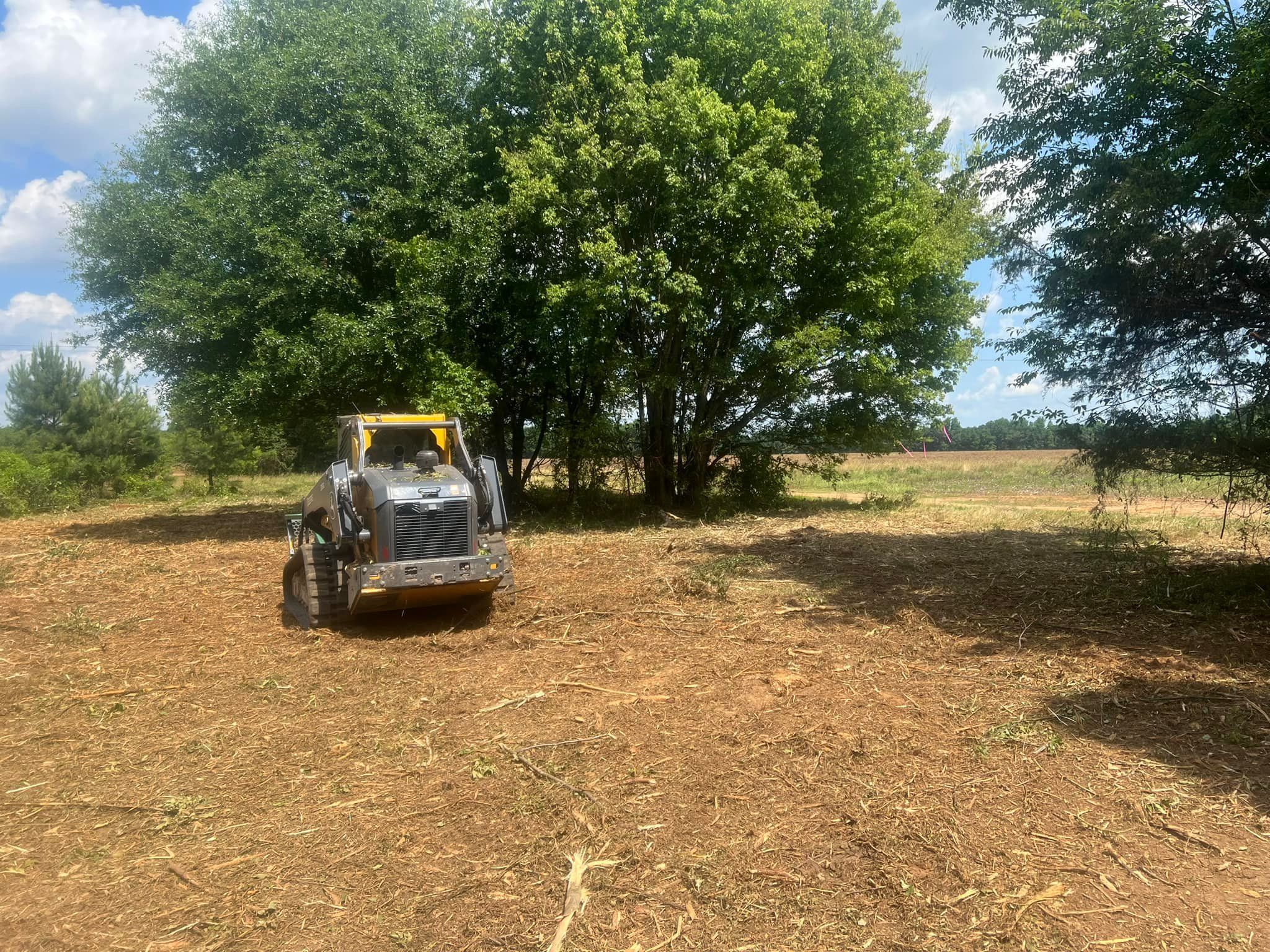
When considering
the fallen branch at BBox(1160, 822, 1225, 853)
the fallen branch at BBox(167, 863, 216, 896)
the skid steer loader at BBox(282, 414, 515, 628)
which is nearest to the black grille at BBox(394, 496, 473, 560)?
the skid steer loader at BBox(282, 414, 515, 628)

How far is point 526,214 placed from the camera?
15477 mm

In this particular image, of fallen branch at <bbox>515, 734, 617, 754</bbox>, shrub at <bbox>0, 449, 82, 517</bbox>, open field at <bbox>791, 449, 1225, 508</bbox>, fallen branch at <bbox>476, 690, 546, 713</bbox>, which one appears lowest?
fallen branch at <bbox>515, 734, 617, 754</bbox>

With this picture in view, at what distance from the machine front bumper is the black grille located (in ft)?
0.34

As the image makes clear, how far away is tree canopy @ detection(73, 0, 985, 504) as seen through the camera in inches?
587

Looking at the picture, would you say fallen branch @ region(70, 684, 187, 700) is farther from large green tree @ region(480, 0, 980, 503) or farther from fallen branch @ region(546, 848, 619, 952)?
large green tree @ region(480, 0, 980, 503)

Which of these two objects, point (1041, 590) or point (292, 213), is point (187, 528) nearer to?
point (292, 213)

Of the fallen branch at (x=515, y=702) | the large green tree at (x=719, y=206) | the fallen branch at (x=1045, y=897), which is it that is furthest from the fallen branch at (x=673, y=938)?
the large green tree at (x=719, y=206)

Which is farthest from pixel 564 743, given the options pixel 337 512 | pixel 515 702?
pixel 337 512

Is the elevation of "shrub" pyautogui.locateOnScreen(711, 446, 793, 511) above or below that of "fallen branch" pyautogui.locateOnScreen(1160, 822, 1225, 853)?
above

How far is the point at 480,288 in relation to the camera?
16281mm

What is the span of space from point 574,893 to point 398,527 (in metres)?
4.79

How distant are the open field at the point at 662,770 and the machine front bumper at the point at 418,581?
41 centimetres

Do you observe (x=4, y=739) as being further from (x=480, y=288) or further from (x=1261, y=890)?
(x=480, y=288)

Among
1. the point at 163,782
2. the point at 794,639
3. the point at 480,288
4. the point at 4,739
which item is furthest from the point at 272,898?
the point at 480,288
